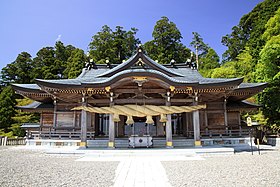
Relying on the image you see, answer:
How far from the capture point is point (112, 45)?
1565 inches

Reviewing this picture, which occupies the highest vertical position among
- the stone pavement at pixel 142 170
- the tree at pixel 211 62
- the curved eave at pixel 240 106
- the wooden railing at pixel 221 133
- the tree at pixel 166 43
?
the tree at pixel 166 43

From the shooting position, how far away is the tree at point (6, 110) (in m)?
23.9

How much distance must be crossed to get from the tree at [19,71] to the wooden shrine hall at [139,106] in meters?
24.3

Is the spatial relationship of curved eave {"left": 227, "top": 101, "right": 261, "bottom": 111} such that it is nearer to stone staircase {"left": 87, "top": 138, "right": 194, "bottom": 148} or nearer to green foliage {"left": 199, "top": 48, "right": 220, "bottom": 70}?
stone staircase {"left": 87, "top": 138, "right": 194, "bottom": 148}

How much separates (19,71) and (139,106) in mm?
34049

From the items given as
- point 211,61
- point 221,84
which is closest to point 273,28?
point 221,84

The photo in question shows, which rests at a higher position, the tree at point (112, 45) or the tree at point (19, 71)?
the tree at point (112, 45)

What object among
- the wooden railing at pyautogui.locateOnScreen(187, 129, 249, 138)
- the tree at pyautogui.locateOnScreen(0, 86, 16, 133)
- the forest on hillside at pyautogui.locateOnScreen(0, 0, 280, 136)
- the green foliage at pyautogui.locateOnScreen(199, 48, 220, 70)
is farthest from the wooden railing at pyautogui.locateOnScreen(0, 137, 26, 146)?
the green foliage at pyautogui.locateOnScreen(199, 48, 220, 70)

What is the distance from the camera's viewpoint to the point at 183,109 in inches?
426

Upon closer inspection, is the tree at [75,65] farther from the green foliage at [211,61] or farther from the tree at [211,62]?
the green foliage at [211,61]

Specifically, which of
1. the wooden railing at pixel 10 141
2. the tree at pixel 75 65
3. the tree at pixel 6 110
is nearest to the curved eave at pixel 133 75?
the wooden railing at pixel 10 141

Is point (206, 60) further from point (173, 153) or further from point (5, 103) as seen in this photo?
point (5, 103)

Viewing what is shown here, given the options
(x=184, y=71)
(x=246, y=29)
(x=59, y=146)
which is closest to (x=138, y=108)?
(x=59, y=146)

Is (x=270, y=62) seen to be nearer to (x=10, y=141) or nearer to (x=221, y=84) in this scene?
(x=221, y=84)
